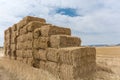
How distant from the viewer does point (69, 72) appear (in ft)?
25.8

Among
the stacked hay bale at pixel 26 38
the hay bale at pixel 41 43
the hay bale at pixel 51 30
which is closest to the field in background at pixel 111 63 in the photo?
the hay bale at pixel 51 30

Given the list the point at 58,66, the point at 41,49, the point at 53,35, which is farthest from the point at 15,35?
the point at 58,66

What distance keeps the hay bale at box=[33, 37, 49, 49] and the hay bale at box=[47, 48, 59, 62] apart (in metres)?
0.59

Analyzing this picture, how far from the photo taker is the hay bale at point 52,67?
8914 mm

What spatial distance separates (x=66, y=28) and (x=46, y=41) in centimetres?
139

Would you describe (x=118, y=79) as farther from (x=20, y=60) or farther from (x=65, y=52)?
(x=20, y=60)

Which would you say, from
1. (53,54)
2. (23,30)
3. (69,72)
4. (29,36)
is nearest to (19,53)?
(23,30)

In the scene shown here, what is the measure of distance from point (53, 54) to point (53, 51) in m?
0.14

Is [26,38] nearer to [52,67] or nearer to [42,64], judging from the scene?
[42,64]

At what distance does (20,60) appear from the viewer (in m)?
14.1

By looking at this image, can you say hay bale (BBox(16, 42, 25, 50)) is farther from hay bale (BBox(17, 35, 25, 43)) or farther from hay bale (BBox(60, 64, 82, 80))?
hay bale (BBox(60, 64, 82, 80))

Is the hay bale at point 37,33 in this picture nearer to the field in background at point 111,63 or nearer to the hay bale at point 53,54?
the hay bale at point 53,54

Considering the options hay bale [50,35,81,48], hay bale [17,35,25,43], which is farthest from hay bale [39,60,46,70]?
hay bale [17,35,25,43]

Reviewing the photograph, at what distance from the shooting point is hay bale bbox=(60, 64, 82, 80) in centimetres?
766
